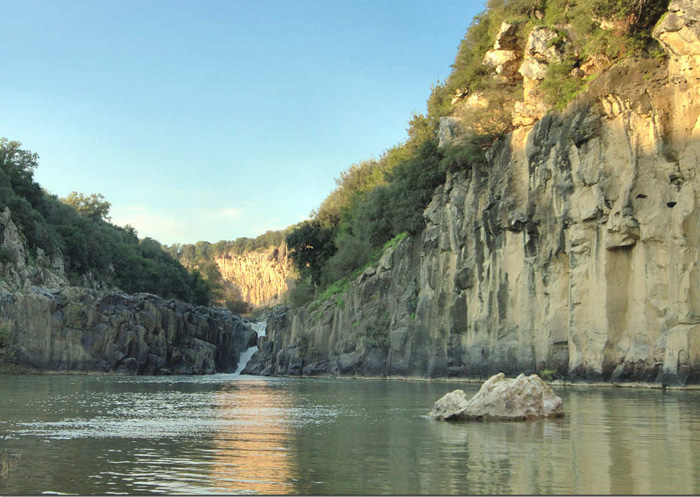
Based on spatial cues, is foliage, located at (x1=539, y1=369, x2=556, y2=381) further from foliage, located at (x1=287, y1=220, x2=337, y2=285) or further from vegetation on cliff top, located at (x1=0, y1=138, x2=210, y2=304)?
vegetation on cliff top, located at (x1=0, y1=138, x2=210, y2=304)

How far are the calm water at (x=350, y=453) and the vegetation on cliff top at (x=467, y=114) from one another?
73.5ft

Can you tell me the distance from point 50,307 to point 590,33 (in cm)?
5106

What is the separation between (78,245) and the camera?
95562 millimetres

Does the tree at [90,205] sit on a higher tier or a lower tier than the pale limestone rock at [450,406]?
higher

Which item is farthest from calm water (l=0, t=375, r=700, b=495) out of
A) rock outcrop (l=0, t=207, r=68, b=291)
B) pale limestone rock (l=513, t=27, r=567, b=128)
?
rock outcrop (l=0, t=207, r=68, b=291)

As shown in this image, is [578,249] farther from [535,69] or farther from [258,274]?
[258,274]

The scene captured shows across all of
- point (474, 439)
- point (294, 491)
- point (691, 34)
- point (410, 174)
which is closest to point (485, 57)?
point (410, 174)

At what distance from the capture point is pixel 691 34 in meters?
29.1

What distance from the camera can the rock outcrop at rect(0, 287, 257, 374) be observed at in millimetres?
63781

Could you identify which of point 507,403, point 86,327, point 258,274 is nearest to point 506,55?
point 507,403

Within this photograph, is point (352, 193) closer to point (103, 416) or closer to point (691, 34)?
point (691, 34)

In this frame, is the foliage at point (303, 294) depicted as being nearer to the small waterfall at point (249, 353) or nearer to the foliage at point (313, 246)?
the foliage at point (313, 246)

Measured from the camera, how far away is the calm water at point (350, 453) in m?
8.46

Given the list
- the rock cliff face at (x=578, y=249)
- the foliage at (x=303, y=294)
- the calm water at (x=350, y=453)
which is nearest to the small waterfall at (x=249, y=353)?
the foliage at (x=303, y=294)
